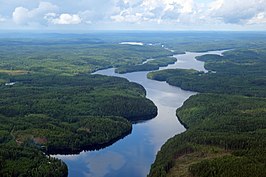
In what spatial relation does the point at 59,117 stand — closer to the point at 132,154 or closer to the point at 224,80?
the point at 132,154

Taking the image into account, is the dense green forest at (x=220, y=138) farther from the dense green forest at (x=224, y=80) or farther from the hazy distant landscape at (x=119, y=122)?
the dense green forest at (x=224, y=80)

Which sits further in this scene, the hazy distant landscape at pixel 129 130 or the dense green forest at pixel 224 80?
the dense green forest at pixel 224 80

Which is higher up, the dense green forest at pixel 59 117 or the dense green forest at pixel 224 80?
the dense green forest at pixel 59 117

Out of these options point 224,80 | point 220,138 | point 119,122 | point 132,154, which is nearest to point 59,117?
point 119,122

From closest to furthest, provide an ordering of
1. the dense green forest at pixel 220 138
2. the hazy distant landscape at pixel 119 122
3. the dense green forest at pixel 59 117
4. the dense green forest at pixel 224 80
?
the dense green forest at pixel 220 138, the hazy distant landscape at pixel 119 122, the dense green forest at pixel 59 117, the dense green forest at pixel 224 80

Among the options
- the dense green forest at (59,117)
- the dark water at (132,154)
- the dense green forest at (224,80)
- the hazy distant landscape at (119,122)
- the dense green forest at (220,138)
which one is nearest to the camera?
the dense green forest at (220,138)

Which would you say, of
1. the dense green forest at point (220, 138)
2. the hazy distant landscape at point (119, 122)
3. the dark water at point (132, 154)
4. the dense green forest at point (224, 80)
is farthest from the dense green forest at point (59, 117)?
the dense green forest at point (224, 80)

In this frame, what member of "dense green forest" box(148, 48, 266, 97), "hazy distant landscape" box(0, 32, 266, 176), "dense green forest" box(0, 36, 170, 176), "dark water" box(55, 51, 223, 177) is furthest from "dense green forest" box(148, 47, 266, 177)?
"dense green forest" box(0, 36, 170, 176)

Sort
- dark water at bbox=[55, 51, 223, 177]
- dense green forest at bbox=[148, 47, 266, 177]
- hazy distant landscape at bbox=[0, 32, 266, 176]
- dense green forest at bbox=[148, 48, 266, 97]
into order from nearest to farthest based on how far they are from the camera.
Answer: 1. dense green forest at bbox=[148, 47, 266, 177]
2. hazy distant landscape at bbox=[0, 32, 266, 176]
3. dark water at bbox=[55, 51, 223, 177]
4. dense green forest at bbox=[148, 48, 266, 97]

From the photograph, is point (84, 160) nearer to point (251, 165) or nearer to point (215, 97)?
point (251, 165)

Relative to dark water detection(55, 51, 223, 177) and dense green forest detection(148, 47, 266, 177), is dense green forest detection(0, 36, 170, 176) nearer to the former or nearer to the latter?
dark water detection(55, 51, 223, 177)

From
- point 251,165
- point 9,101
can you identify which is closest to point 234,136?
point 251,165
